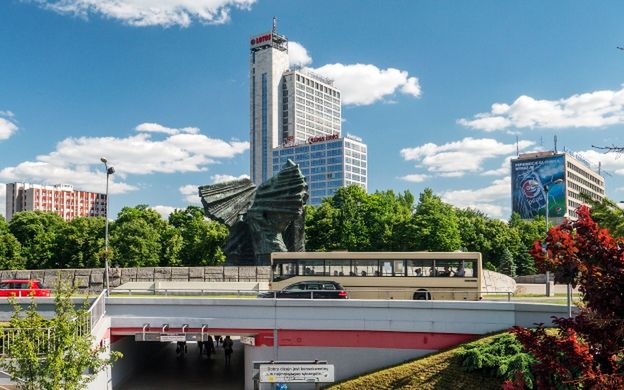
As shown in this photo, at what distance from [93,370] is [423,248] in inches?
2228

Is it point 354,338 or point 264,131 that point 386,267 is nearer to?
point 354,338

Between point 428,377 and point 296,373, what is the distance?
20.6ft

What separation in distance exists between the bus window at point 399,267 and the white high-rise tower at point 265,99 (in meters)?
155

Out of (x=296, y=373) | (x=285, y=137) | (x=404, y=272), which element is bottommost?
(x=296, y=373)

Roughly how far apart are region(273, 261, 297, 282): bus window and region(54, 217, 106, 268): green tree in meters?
45.1

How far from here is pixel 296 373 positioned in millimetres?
19688

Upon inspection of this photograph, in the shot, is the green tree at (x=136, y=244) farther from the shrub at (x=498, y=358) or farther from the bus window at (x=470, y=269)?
the shrub at (x=498, y=358)

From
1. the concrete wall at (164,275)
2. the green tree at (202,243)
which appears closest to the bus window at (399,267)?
the concrete wall at (164,275)

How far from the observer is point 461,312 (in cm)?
2527

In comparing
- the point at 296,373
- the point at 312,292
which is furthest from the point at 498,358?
the point at 312,292

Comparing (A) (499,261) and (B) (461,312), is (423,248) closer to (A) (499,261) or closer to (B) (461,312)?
(A) (499,261)

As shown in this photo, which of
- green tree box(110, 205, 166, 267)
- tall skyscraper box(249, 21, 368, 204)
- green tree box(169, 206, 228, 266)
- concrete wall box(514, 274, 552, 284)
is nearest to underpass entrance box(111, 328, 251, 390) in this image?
green tree box(169, 206, 228, 266)

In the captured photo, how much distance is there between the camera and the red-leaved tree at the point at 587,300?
29.1 feet

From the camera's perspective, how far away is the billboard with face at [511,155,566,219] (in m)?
134
